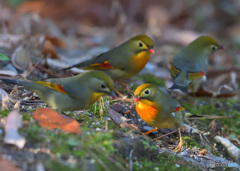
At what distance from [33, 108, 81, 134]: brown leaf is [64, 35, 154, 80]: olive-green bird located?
1940mm

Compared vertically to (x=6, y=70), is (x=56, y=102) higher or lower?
lower

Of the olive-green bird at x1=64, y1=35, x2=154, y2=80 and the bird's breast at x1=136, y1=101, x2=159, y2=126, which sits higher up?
the olive-green bird at x1=64, y1=35, x2=154, y2=80

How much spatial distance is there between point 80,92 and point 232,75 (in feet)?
13.9

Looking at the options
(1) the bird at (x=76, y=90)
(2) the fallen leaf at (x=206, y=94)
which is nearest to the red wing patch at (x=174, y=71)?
(2) the fallen leaf at (x=206, y=94)

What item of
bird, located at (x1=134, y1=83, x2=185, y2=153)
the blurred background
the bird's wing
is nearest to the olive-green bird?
the bird's wing

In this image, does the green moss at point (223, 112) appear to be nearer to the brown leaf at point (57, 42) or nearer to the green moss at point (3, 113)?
the green moss at point (3, 113)

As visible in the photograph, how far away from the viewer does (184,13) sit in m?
11.4

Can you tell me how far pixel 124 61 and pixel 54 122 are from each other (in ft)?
7.17

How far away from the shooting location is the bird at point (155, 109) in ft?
13.0

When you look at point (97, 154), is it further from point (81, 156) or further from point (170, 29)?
point (170, 29)

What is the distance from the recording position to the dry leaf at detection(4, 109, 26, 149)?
2598 mm

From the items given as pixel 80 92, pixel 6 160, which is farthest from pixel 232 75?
pixel 6 160

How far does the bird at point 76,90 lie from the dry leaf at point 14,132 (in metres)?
0.68

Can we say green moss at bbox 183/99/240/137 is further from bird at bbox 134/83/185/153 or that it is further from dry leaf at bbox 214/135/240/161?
bird at bbox 134/83/185/153
